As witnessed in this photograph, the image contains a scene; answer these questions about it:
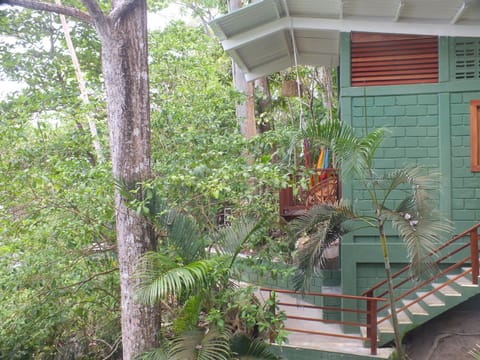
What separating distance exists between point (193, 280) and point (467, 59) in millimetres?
5517

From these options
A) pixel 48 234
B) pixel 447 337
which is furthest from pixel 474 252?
pixel 48 234

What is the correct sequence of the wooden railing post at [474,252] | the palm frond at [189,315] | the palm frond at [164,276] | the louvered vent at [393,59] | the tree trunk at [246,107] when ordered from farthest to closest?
1. the tree trunk at [246,107]
2. the louvered vent at [393,59]
3. the wooden railing post at [474,252]
4. the palm frond at [189,315]
5. the palm frond at [164,276]

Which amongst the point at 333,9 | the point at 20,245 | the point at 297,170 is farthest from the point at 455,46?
the point at 20,245

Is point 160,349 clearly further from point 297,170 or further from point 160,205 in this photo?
point 297,170

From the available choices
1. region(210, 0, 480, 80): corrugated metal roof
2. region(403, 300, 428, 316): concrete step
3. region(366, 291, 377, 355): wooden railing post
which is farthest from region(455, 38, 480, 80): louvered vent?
region(366, 291, 377, 355): wooden railing post

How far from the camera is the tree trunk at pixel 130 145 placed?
5.75 metres

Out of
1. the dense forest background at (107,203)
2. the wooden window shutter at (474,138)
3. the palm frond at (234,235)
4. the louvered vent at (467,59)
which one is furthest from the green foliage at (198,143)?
the louvered vent at (467,59)

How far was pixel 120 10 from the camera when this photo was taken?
579cm

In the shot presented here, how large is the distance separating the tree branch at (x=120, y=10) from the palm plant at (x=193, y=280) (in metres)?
2.09

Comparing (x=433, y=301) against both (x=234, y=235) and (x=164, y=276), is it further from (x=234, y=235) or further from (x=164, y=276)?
(x=164, y=276)

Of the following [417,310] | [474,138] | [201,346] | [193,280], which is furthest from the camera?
[474,138]

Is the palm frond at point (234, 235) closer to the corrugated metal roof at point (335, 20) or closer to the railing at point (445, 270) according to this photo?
the railing at point (445, 270)

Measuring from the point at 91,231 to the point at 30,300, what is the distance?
1.47 meters

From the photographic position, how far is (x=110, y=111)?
5.89 m
